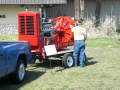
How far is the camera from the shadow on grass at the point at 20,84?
41.7ft

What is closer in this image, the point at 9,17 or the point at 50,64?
the point at 50,64

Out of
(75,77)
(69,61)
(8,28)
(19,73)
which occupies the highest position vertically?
(8,28)

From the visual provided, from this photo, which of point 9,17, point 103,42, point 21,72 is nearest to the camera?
point 21,72

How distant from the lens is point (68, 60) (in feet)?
53.4

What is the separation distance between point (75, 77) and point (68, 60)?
2107 millimetres

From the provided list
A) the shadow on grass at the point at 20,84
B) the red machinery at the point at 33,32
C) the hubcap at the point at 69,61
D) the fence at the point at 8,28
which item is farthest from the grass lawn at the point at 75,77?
the fence at the point at 8,28

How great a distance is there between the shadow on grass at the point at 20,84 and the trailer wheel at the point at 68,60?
1.29 m

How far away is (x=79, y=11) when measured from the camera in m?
32.8

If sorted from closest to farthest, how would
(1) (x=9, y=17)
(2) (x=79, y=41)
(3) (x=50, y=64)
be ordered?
(2) (x=79, y=41)
(3) (x=50, y=64)
(1) (x=9, y=17)

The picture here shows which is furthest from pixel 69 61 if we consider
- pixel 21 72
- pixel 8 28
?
pixel 8 28

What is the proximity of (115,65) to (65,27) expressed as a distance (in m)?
2.36

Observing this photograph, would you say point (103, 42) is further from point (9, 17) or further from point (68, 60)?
point (9, 17)

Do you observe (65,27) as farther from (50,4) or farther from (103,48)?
(50,4)

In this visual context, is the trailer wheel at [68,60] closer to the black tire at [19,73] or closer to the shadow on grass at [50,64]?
the shadow on grass at [50,64]
